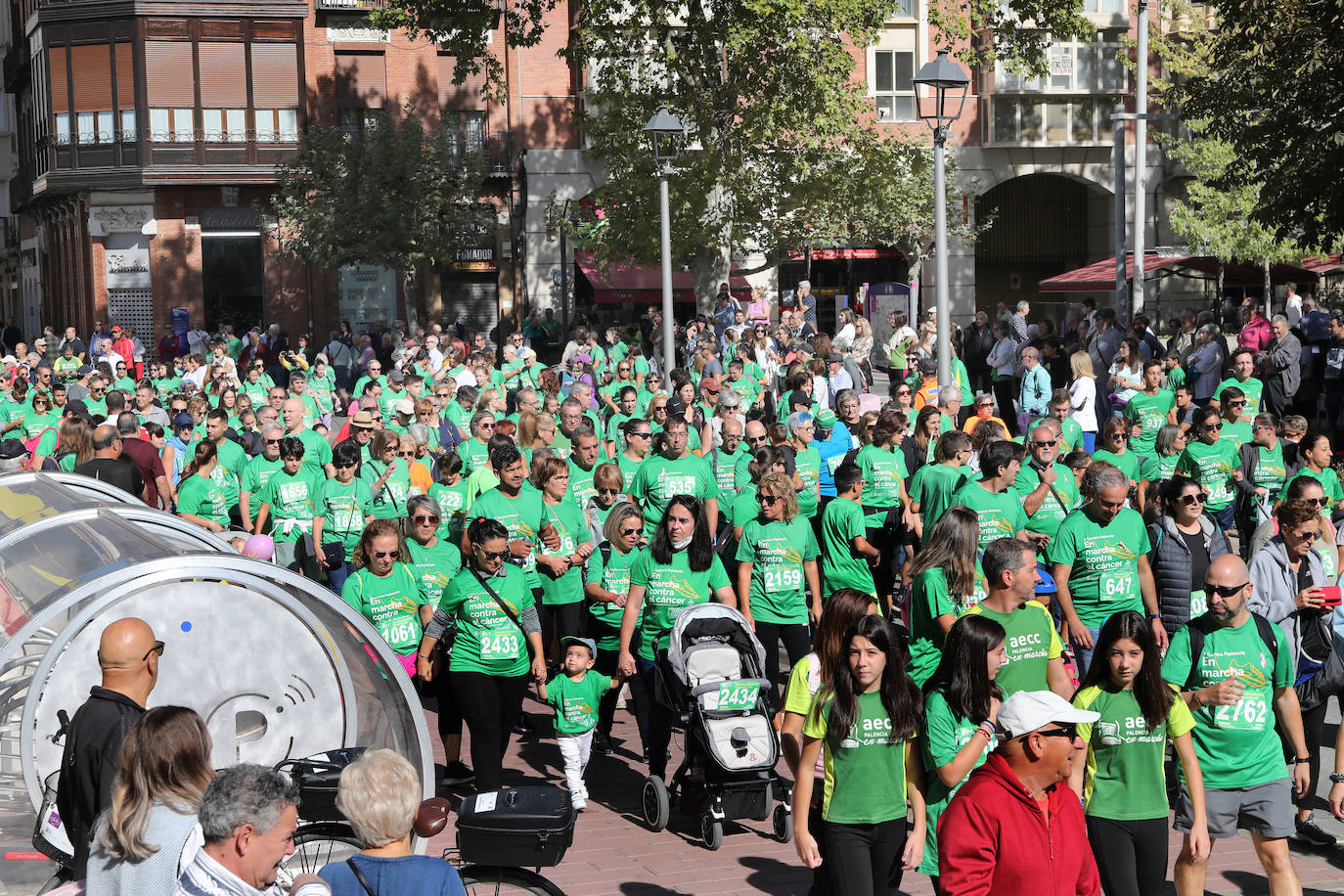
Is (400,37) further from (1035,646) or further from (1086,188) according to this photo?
(1035,646)

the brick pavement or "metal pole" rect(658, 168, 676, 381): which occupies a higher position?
"metal pole" rect(658, 168, 676, 381)

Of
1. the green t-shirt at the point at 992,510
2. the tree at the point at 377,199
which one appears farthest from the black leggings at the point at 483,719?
the tree at the point at 377,199

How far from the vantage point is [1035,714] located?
180 inches

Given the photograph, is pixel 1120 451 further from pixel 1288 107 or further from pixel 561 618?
pixel 1288 107

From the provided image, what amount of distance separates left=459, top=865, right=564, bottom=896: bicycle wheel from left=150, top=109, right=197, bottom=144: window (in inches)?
1469

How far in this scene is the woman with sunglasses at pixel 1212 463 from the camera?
1171 cm

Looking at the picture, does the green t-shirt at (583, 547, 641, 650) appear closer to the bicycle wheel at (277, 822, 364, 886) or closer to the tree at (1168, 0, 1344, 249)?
the bicycle wheel at (277, 822, 364, 886)

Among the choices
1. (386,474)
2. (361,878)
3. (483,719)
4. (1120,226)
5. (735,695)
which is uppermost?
(1120,226)

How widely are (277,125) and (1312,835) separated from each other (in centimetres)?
3689

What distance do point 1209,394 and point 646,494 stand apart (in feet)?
31.2

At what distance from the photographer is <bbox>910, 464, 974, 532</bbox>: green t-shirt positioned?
1026 centimetres

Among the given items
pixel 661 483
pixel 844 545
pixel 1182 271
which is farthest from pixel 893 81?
pixel 844 545

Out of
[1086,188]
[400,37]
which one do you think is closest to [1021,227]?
[1086,188]

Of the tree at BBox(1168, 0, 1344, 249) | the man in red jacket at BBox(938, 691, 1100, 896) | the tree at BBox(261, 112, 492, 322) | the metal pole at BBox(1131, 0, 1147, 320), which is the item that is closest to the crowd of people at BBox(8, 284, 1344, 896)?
the man in red jacket at BBox(938, 691, 1100, 896)
